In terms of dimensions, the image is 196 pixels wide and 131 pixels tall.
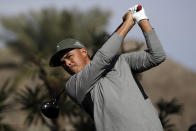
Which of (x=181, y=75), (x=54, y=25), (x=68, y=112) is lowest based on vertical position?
(x=181, y=75)

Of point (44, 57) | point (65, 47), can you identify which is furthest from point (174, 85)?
point (65, 47)

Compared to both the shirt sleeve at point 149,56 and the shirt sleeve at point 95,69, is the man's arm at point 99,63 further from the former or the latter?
the shirt sleeve at point 149,56

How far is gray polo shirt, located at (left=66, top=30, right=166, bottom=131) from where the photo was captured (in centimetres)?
311

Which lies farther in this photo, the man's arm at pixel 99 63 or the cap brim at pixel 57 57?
the cap brim at pixel 57 57

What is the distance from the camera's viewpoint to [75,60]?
354 cm

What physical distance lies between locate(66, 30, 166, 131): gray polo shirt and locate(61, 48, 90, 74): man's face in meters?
0.15

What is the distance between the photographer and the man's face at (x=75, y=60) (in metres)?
3.54

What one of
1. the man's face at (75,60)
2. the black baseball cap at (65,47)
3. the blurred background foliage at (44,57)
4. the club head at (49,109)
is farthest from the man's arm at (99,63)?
the blurred background foliage at (44,57)

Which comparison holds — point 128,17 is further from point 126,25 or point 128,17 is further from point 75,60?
point 75,60

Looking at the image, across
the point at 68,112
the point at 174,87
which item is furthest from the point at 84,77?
the point at 174,87

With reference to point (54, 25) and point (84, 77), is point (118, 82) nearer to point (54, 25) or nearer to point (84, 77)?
point (84, 77)

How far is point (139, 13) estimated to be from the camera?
3242 mm

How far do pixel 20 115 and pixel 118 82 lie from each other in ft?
60.4

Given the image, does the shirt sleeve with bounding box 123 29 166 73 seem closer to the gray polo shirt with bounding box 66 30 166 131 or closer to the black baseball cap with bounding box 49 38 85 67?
the gray polo shirt with bounding box 66 30 166 131
